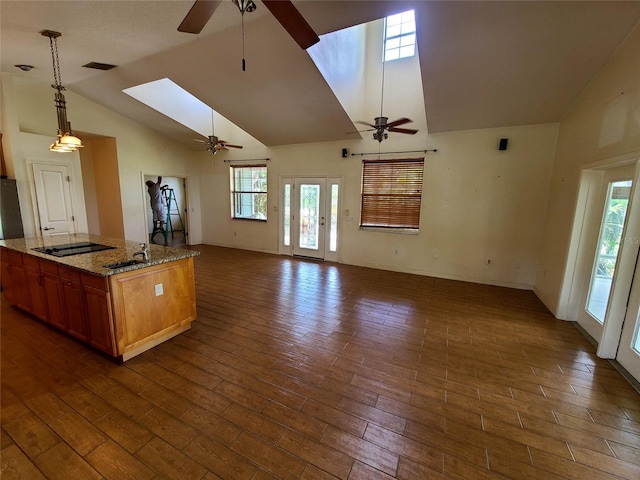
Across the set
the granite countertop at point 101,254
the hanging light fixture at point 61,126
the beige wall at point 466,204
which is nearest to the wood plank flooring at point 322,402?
the granite countertop at point 101,254

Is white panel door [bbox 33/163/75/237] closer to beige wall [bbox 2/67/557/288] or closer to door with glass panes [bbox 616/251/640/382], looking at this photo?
beige wall [bbox 2/67/557/288]

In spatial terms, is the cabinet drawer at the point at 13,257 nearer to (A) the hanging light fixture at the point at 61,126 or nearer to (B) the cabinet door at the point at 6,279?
(B) the cabinet door at the point at 6,279

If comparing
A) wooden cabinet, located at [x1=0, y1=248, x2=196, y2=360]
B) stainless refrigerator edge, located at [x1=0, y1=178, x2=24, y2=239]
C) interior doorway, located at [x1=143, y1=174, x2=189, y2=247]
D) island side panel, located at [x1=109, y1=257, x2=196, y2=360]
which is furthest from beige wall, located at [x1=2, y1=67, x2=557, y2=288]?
island side panel, located at [x1=109, y1=257, x2=196, y2=360]

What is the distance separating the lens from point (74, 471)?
150cm

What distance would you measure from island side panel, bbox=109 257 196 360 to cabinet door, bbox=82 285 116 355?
0.06m

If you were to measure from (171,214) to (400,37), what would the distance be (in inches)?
337

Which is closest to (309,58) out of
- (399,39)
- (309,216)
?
(399,39)

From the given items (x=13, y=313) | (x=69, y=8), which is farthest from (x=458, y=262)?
(x=13, y=313)

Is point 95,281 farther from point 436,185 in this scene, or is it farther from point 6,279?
point 436,185

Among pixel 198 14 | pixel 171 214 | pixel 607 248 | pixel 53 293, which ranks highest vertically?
pixel 198 14

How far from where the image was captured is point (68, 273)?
2561mm

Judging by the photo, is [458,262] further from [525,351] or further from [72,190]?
[72,190]

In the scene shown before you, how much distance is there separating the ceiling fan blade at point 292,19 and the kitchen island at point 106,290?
226 cm

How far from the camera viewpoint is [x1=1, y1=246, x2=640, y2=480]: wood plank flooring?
5.18 feet
